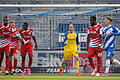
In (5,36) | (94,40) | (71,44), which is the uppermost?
(5,36)

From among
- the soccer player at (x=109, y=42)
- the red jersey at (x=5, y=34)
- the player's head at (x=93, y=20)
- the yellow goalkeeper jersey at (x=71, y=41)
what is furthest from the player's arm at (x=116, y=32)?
the red jersey at (x=5, y=34)

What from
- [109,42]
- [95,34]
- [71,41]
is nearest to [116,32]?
[109,42]

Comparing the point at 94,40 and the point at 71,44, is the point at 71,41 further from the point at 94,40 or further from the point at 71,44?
the point at 94,40

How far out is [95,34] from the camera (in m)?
9.35

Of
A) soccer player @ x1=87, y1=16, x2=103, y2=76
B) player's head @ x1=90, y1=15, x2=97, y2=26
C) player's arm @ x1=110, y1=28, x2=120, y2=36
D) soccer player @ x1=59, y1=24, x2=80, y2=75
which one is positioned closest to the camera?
player's arm @ x1=110, y1=28, x2=120, y2=36

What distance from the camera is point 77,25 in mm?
11211

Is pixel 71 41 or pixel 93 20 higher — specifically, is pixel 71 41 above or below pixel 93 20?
below

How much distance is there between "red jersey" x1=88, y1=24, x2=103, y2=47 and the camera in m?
9.28

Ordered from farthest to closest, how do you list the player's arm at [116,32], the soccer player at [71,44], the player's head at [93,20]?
1. the soccer player at [71,44]
2. the player's head at [93,20]
3. the player's arm at [116,32]

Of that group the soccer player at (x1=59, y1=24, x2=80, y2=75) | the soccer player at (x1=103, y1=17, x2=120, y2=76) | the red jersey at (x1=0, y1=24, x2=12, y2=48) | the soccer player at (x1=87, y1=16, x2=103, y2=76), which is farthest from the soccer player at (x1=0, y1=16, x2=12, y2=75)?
the soccer player at (x1=103, y1=17, x2=120, y2=76)

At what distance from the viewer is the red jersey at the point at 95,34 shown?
9.28 meters

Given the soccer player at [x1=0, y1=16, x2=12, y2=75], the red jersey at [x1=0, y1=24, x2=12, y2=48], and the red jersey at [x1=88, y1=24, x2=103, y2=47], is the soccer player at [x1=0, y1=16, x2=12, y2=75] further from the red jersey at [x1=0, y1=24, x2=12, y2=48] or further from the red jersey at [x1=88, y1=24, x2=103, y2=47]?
the red jersey at [x1=88, y1=24, x2=103, y2=47]

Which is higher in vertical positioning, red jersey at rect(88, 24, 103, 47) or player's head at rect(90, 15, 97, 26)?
player's head at rect(90, 15, 97, 26)

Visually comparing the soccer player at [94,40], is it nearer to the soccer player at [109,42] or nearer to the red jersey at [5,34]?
the soccer player at [109,42]
